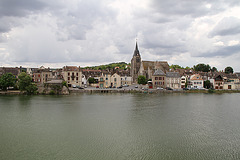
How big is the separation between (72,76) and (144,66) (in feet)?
101

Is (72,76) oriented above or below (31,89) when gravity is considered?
above

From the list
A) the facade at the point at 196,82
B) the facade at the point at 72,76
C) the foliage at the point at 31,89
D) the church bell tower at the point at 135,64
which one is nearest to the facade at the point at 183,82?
the facade at the point at 196,82

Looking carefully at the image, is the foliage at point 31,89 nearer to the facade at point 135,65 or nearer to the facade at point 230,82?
the facade at point 135,65

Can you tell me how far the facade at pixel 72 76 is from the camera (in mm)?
61500

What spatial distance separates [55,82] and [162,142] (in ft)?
134

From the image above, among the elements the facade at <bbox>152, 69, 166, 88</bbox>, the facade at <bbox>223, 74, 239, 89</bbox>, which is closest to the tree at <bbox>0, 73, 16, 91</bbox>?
the facade at <bbox>152, 69, 166, 88</bbox>

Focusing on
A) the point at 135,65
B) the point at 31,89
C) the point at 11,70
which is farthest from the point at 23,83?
the point at 135,65

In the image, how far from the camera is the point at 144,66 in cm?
7938

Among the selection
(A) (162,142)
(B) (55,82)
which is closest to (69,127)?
(A) (162,142)

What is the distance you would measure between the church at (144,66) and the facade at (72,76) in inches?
1050

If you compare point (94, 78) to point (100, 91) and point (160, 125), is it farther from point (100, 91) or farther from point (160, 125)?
point (160, 125)

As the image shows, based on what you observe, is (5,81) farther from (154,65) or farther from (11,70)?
(154,65)

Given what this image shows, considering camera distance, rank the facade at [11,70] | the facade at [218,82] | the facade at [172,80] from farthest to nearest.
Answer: the facade at [11,70] → the facade at [218,82] → the facade at [172,80]

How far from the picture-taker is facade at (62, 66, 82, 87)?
6150 centimetres
